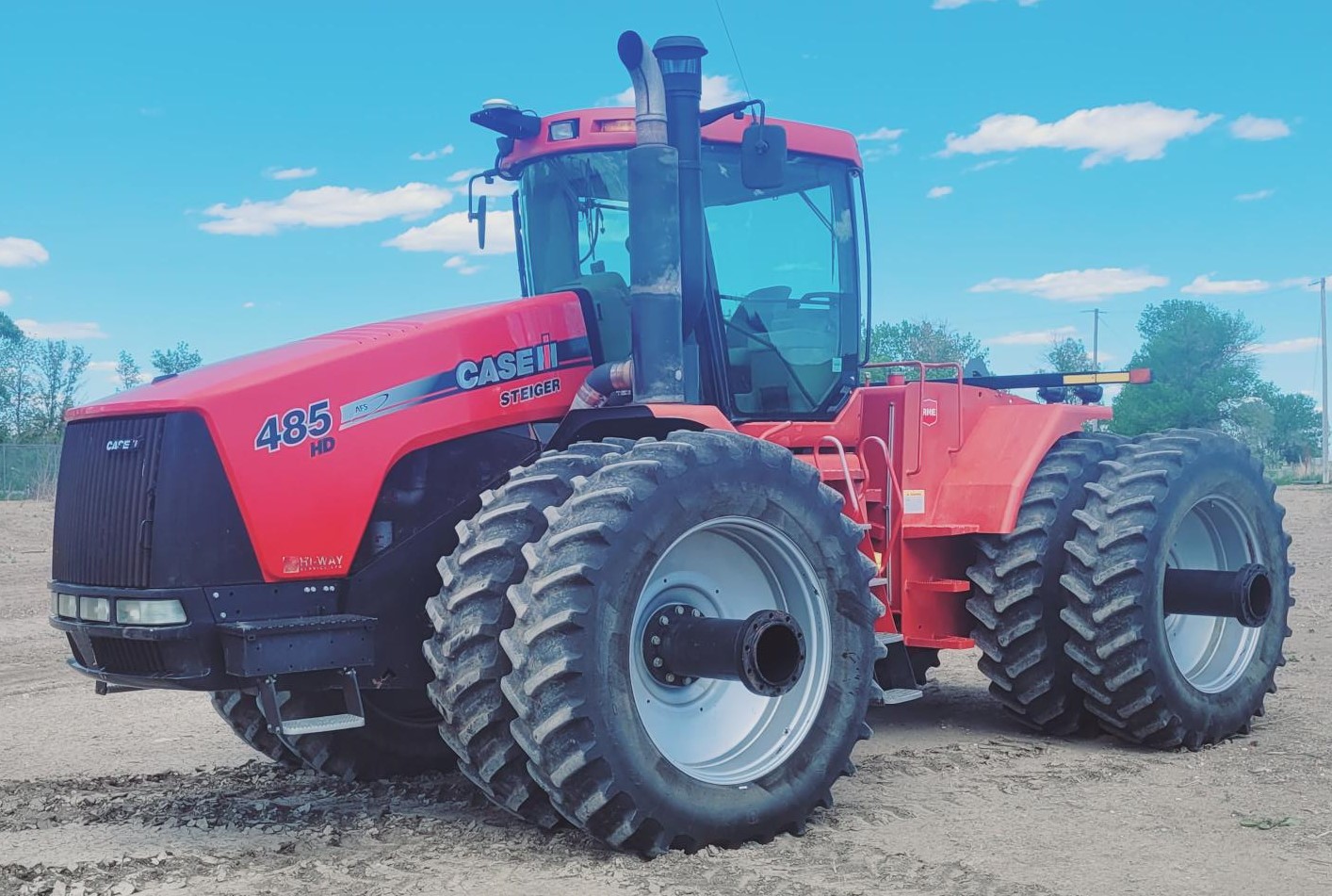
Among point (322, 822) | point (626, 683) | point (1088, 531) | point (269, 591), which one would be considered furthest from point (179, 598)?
point (1088, 531)

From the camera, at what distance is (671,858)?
5.04 metres

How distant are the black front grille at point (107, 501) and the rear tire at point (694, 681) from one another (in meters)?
1.47

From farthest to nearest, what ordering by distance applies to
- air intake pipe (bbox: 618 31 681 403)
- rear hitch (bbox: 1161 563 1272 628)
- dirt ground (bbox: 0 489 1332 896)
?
rear hitch (bbox: 1161 563 1272 628) < air intake pipe (bbox: 618 31 681 403) < dirt ground (bbox: 0 489 1332 896)

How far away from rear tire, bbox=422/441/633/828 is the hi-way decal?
0.69m

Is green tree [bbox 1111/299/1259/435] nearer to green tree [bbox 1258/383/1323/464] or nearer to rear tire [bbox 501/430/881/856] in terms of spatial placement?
green tree [bbox 1258/383/1323/464]

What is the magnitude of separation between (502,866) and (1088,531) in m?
3.70

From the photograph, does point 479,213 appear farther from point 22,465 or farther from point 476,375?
point 22,465

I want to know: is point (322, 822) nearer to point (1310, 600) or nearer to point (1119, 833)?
point (1119, 833)

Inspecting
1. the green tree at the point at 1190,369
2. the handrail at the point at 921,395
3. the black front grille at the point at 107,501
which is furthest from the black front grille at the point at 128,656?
the green tree at the point at 1190,369

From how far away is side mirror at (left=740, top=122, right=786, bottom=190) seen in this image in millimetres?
6395

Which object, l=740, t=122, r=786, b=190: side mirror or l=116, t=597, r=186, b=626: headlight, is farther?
l=740, t=122, r=786, b=190: side mirror

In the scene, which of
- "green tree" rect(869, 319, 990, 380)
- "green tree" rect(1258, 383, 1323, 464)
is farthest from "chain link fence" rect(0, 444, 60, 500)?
"green tree" rect(1258, 383, 1323, 464)

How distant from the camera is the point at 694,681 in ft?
18.6

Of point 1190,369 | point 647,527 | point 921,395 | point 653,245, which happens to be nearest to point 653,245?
point 653,245
